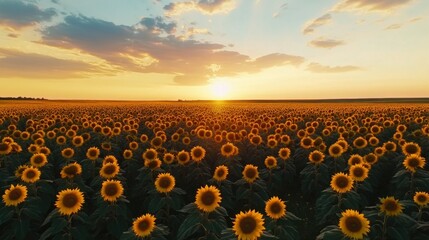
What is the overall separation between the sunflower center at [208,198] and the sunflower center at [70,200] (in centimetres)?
265

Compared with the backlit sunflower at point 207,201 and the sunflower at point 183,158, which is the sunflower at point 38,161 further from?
the backlit sunflower at point 207,201

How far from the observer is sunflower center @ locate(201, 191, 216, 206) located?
6.53 metres

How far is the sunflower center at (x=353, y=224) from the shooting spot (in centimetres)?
558

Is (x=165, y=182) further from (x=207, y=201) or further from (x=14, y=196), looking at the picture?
(x=14, y=196)

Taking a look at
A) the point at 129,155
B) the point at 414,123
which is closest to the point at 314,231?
the point at 129,155

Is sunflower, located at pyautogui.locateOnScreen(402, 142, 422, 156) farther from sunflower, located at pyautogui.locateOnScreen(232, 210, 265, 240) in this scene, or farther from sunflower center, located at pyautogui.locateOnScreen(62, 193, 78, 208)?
sunflower center, located at pyautogui.locateOnScreen(62, 193, 78, 208)

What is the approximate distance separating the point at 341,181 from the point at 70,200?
231 inches

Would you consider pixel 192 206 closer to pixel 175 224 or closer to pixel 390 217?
pixel 175 224

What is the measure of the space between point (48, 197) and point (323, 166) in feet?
26.6

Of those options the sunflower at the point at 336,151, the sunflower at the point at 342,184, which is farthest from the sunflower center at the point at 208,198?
the sunflower at the point at 336,151

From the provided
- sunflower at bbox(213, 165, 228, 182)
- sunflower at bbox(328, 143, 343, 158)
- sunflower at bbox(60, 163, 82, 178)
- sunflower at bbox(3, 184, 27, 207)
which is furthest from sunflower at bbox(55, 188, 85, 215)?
sunflower at bbox(328, 143, 343, 158)

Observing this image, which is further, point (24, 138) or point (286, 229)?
point (24, 138)

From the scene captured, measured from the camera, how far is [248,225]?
5.56 metres

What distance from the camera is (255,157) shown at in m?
13.8
